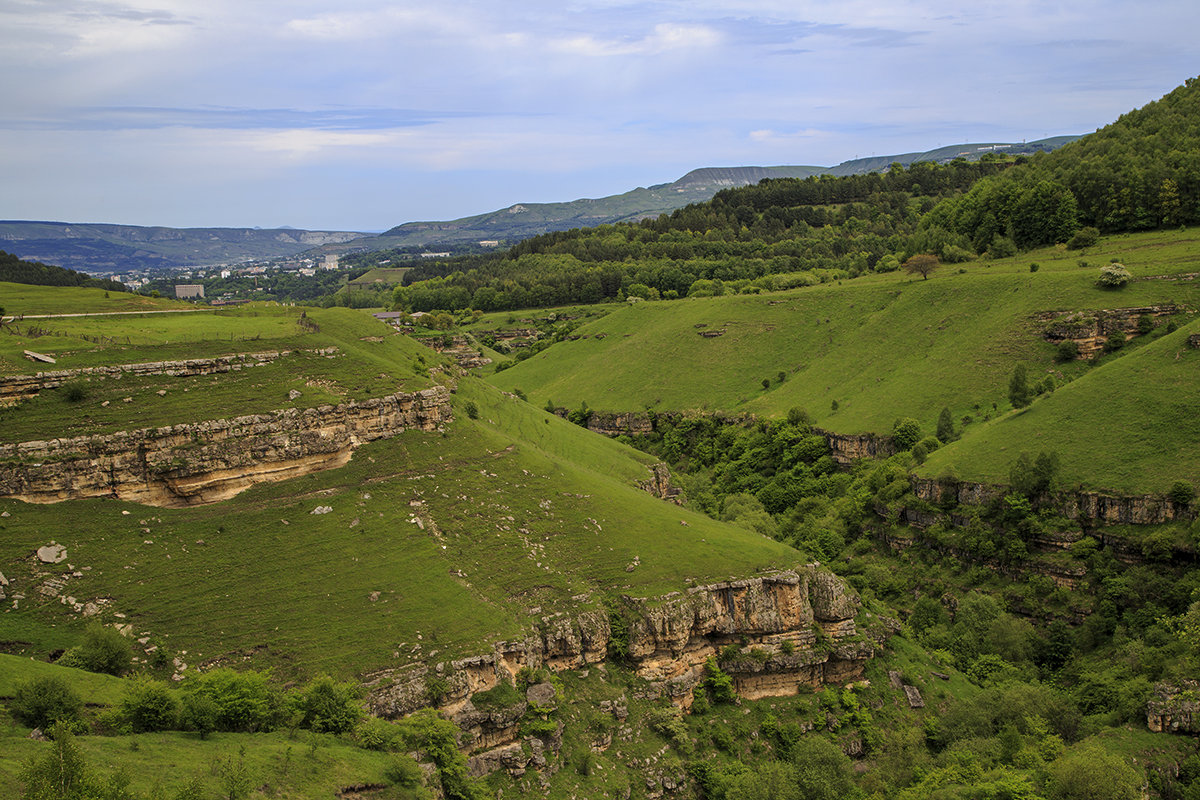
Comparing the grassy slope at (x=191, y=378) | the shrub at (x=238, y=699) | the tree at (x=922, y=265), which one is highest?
the tree at (x=922, y=265)

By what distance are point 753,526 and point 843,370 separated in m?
43.2

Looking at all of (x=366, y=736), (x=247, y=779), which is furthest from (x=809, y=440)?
(x=247, y=779)

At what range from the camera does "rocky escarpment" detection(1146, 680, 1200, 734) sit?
50500 millimetres

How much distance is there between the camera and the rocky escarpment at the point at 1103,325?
9281 cm

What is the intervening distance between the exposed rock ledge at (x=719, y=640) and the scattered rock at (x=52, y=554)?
61.2ft

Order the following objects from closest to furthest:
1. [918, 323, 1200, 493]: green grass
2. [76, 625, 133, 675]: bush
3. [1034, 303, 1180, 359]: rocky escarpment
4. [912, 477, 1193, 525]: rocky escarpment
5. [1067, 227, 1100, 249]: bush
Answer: [76, 625, 133, 675]: bush
[912, 477, 1193, 525]: rocky escarpment
[918, 323, 1200, 493]: green grass
[1034, 303, 1180, 359]: rocky escarpment
[1067, 227, 1100, 249]: bush

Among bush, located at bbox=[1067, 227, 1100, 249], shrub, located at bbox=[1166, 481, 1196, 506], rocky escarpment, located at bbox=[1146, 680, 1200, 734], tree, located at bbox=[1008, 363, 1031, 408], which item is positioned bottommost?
rocky escarpment, located at bbox=[1146, 680, 1200, 734]

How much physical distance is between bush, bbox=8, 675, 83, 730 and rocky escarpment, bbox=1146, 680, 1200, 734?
5737 centimetres

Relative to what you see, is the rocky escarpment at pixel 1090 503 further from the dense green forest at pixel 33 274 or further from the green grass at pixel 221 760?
the dense green forest at pixel 33 274

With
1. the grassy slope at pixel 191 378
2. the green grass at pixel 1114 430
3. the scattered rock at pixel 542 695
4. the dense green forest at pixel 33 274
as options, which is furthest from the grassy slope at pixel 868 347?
the dense green forest at pixel 33 274

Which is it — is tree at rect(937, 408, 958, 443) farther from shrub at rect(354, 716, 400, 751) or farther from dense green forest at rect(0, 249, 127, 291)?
dense green forest at rect(0, 249, 127, 291)

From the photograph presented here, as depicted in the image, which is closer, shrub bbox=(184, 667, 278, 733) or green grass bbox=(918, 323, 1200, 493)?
shrub bbox=(184, 667, 278, 733)

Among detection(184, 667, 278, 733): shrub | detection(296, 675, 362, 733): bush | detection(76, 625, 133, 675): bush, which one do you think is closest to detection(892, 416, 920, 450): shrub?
detection(296, 675, 362, 733): bush

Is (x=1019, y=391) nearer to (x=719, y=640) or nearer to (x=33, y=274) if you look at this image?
(x=719, y=640)
